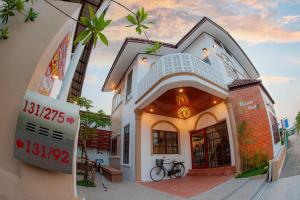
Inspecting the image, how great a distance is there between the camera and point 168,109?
1013cm

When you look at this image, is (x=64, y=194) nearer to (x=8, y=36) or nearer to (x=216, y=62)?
(x=8, y=36)

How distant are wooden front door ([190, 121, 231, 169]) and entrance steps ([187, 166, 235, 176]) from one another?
0.41 meters

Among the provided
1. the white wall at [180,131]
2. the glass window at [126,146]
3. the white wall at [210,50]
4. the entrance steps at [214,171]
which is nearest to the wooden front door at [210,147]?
the white wall at [180,131]

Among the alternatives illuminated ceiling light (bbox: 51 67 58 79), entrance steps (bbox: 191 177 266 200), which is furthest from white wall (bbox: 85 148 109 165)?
illuminated ceiling light (bbox: 51 67 58 79)

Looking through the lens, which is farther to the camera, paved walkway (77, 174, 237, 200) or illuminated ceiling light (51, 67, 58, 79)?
paved walkway (77, 174, 237, 200)

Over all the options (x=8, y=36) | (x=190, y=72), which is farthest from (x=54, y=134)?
(x=190, y=72)

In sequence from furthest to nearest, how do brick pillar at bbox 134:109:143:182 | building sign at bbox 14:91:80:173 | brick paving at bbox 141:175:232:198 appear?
brick pillar at bbox 134:109:143:182
brick paving at bbox 141:175:232:198
building sign at bbox 14:91:80:173

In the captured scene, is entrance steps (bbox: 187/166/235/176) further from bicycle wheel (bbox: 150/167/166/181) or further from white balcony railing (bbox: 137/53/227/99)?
white balcony railing (bbox: 137/53/227/99)

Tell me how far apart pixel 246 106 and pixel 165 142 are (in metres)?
4.11

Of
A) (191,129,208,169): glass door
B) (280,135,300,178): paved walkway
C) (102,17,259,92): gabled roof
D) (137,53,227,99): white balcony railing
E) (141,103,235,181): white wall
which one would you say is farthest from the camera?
(102,17,259,92): gabled roof

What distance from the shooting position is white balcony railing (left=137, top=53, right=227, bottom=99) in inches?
Answer: 300

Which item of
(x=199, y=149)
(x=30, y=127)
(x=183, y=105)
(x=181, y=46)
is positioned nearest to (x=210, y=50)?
(x=181, y=46)

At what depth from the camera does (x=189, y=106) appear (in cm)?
995

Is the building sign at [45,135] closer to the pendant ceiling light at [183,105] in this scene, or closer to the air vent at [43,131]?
the air vent at [43,131]
